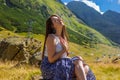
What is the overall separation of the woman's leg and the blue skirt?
0.57ft

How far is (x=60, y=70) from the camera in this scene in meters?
9.71

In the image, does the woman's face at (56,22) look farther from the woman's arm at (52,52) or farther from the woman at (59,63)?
the woman's arm at (52,52)

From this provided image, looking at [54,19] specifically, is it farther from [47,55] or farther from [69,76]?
[69,76]

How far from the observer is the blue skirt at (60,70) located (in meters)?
9.63

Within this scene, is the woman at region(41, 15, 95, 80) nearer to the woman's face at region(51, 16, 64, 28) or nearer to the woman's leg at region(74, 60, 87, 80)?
the woman's leg at region(74, 60, 87, 80)

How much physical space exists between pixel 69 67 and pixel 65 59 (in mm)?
333

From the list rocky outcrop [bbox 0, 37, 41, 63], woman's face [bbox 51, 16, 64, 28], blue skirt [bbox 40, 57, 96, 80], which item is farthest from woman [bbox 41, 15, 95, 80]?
rocky outcrop [bbox 0, 37, 41, 63]

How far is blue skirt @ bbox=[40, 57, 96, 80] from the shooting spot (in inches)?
379

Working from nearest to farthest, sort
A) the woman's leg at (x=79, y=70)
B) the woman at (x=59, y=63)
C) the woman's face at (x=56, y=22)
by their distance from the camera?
the woman's leg at (x=79, y=70) → the woman at (x=59, y=63) → the woman's face at (x=56, y=22)

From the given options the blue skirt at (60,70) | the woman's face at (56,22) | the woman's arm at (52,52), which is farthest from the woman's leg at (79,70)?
the woman's face at (56,22)

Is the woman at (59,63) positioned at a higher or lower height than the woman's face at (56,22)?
lower

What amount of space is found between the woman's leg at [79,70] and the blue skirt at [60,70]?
0.57 feet

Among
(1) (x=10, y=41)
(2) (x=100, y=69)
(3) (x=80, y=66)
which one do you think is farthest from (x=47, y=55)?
(1) (x=10, y=41)

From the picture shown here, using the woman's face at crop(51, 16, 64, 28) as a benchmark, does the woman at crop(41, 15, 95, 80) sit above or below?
below
